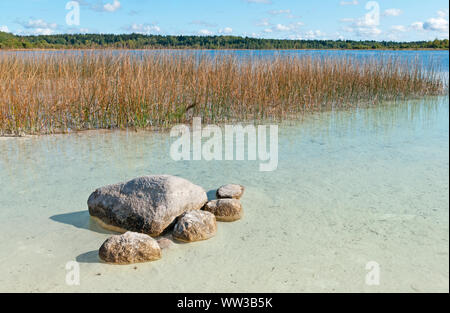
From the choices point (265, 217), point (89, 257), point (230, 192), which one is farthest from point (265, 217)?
point (89, 257)

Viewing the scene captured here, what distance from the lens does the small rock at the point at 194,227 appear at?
2494 mm

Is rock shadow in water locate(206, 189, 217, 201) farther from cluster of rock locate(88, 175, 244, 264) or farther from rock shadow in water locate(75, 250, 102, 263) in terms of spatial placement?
rock shadow in water locate(75, 250, 102, 263)

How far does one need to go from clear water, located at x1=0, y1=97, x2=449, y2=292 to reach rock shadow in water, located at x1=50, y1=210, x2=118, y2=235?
0.01 metres

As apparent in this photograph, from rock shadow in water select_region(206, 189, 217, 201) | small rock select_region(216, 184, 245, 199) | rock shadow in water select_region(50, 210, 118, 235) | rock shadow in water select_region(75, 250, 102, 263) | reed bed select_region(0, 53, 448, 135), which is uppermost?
reed bed select_region(0, 53, 448, 135)

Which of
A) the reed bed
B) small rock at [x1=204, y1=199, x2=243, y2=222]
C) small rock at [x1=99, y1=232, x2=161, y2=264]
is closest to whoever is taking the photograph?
small rock at [x1=99, y1=232, x2=161, y2=264]

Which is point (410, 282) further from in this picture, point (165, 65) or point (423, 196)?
point (165, 65)

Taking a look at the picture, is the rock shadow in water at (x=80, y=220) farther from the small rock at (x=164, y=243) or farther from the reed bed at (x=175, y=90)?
the reed bed at (x=175, y=90)

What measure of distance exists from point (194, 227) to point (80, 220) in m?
0.83

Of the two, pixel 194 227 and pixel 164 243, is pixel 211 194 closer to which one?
pixel 194 227

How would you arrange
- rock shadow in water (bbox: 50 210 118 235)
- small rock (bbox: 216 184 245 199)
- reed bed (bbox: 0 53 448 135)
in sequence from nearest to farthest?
rock shadow in water (bbox: 50 210 118 235) < small rock (bbox: 216 184 245 199) < reed bed (bbox: 0 53 448 135)

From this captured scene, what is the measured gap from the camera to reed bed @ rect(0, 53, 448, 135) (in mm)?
5363

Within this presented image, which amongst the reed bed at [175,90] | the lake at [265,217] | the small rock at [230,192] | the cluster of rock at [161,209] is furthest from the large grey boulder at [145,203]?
the reed bed at [175,90]

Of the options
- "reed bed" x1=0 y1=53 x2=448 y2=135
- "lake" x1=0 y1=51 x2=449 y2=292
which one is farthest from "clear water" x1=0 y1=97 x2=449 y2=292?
"reed bed" x1=0 y1=53 x2=448 y2=135

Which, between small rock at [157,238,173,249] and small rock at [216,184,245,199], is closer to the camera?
small rock at [157,238,173,249]
